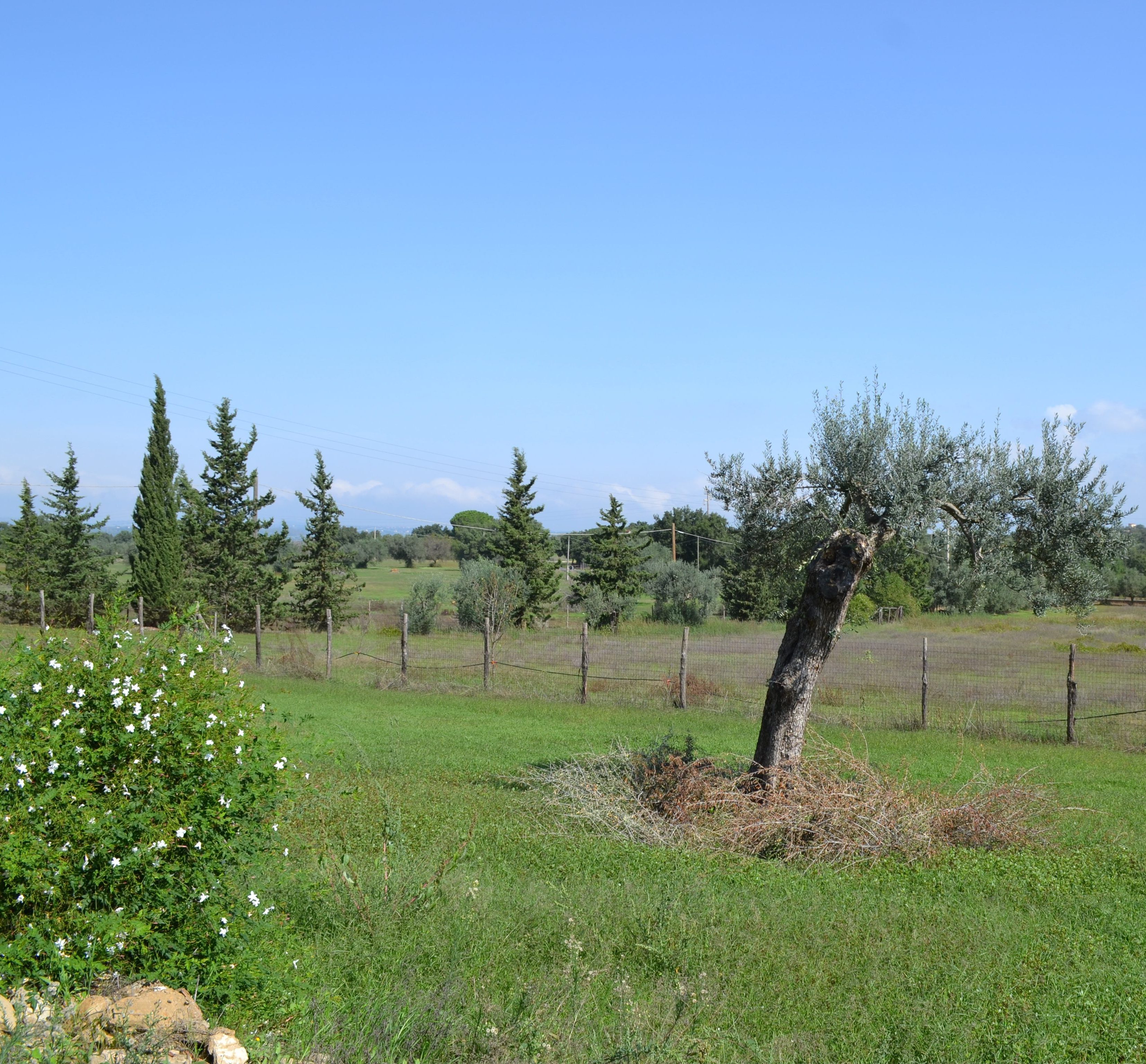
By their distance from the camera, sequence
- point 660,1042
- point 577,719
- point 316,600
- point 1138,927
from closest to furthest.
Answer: point 660,1042 → point 1138,927 → point 577,719 → point 316,600

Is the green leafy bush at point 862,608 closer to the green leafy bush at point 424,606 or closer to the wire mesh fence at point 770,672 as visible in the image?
the wire mesh fence at point 770,672

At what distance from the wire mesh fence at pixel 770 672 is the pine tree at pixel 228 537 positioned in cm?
258

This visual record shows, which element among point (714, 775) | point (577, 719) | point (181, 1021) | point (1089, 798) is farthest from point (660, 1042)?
point (577, 719)

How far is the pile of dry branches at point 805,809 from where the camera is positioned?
366 inches

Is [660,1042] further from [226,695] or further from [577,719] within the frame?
[577,719]

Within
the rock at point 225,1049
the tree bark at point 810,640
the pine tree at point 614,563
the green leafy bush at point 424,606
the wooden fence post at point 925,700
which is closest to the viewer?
the rock at point 225,1049

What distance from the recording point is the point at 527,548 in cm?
5000

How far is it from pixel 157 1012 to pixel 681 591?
161 ft

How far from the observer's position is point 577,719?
61.7ft

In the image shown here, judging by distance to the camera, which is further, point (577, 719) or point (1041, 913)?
point (577, 719)

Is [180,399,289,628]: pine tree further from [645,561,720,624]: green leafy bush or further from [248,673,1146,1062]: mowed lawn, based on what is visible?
[248,673,1146,1062]: mowed lawn

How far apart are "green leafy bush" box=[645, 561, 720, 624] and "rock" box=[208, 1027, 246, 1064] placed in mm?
46741

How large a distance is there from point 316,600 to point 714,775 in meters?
39.2

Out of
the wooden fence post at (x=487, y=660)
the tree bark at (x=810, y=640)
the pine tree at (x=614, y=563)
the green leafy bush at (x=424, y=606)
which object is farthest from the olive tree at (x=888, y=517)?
the pine tree at (x=614, y=563)
